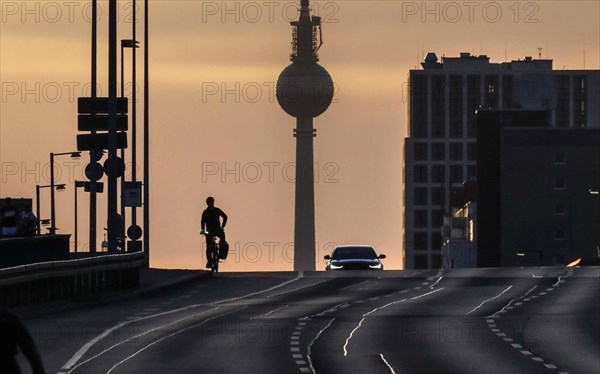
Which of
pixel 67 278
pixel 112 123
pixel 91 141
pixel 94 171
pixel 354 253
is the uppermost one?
pixel 112 123

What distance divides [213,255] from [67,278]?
38.2ft

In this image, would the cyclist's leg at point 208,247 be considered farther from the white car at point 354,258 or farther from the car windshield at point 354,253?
the car windshield at point 354,253

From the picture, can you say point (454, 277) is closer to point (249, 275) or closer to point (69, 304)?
point (249, 275)

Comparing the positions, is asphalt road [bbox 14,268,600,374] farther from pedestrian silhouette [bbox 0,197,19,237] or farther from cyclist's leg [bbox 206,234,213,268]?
pedestrian silhouette [bbox 0,197,19,237]

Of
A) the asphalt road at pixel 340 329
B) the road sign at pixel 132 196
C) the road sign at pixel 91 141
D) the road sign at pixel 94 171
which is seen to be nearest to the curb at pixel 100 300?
the asphalt road at pixel 340 329

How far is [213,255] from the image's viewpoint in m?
53.1

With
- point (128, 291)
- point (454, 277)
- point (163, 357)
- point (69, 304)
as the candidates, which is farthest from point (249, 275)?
point (163, 357)

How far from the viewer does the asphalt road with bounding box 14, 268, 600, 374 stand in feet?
89.1

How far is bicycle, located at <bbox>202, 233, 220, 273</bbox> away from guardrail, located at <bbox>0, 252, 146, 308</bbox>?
16.4 ft

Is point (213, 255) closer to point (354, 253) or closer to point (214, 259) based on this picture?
point (214, 259)

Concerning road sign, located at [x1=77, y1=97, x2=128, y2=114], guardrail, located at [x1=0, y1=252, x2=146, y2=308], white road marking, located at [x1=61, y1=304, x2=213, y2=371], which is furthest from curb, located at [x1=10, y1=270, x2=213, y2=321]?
road sign, located at [x1=77, y1=97, x2=128, y2=114]

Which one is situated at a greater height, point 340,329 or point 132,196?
point 132,196

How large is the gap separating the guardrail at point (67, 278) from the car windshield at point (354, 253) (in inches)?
879

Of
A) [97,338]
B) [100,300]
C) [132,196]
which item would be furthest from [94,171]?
[97,338]
